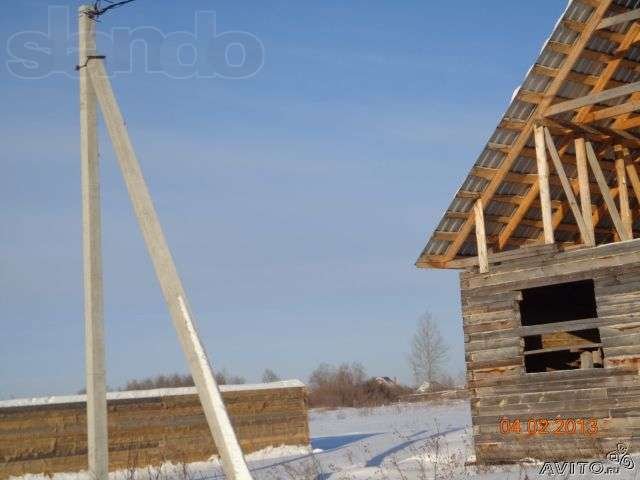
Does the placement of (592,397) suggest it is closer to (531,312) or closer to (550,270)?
(550,270)

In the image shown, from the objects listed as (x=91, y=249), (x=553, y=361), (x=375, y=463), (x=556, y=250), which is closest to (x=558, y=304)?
(x=553, y=361)

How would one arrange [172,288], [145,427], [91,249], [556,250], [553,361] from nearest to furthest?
[172,288] < [91,249] < [556,250] < [553,361] < [145,427]

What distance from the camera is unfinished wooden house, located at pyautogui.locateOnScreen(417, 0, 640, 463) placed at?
14.4m

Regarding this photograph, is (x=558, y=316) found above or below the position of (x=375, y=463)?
above

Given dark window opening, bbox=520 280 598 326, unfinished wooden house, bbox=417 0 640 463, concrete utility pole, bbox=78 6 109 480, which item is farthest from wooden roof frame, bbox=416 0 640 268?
concrete utility pole, bbox=78 6 109 480

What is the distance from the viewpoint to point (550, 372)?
49.8ft

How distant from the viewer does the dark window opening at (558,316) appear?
750 inches

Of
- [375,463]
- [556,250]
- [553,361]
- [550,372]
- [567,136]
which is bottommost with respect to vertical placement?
[375,463]

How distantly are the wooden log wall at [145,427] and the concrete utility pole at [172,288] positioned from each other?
1157cm

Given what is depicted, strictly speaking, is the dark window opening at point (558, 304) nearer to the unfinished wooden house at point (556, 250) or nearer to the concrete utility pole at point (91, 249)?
the unfinished wooden house at point (556, 250)

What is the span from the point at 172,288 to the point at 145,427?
42.4 feet

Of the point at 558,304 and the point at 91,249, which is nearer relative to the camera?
the point at 91,249

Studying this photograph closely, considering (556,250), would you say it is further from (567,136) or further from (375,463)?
(375,463)
